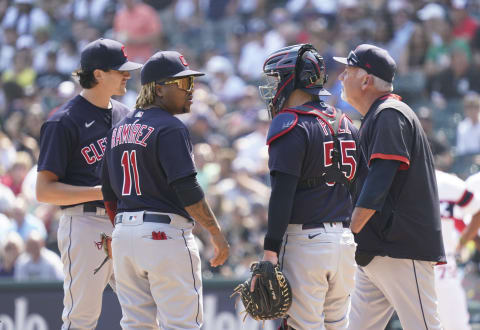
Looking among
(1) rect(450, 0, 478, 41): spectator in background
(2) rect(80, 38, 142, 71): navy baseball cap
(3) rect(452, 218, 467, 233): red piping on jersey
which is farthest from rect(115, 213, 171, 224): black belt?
(1) rect(450, 0, 478, 41): spectator in background

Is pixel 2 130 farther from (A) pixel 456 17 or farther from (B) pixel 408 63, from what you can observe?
(A) pixel 456 17

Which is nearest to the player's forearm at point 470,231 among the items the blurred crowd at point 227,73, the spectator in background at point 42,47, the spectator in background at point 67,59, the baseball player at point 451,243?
the baseball player at point 451,243

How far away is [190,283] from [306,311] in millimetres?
659

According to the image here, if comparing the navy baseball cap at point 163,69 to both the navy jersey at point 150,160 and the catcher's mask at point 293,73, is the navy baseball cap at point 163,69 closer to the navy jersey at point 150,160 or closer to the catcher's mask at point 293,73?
the navy jersey at point 150,160

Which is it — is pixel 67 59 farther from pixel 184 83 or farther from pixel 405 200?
pixel 405 200

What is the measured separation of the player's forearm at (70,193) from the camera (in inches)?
204

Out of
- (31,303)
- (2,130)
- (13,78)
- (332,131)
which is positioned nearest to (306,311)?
(332,131)

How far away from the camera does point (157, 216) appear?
15.1 ft

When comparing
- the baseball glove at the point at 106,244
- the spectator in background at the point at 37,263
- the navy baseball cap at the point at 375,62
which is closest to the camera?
the baseball glove at the point at 106,244

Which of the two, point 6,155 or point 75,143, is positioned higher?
point 75,143

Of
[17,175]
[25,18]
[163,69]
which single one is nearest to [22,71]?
[25,18]

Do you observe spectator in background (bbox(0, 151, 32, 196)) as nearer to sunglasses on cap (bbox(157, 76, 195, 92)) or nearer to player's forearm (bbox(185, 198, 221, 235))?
sunglasses on cap (bbox(157, 76, 195, 92))

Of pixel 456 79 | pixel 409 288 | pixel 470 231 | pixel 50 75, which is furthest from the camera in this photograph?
pixel 50 75

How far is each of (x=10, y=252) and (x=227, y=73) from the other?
18.5ft
